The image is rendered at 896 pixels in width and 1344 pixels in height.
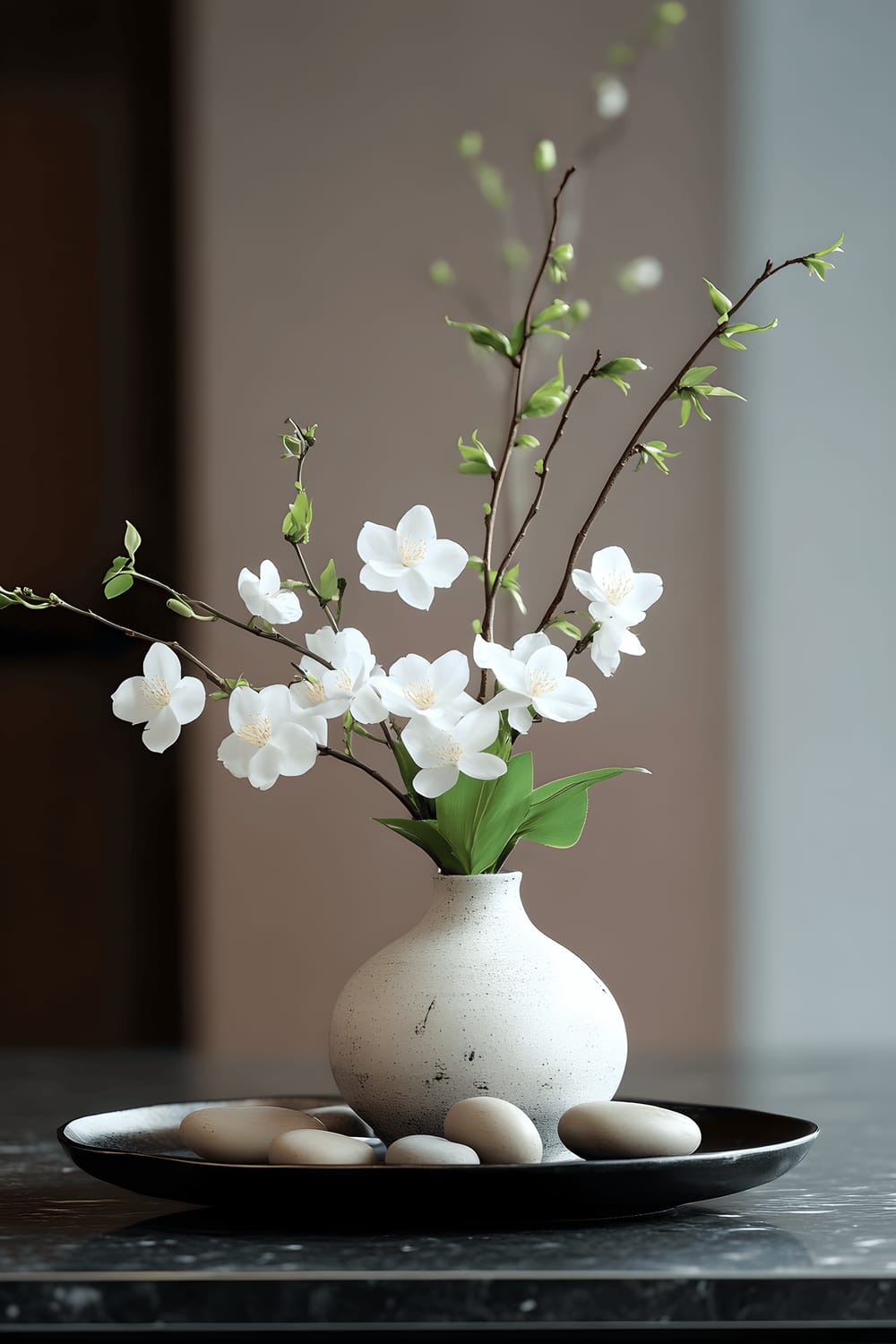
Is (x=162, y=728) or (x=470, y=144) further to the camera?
(x=470, y=144)

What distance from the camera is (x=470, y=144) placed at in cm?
226

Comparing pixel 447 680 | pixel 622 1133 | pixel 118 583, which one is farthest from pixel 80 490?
pixel 622 1133

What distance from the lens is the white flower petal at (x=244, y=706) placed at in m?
0.67

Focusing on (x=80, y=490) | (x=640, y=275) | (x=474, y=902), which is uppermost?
(x=640, y=275)

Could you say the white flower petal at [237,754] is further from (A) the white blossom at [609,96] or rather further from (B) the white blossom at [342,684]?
(A) the white blossom at [609,96]

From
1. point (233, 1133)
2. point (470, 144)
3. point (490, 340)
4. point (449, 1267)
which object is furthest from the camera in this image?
point (470, 144)

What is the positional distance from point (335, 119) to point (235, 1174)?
2140mm

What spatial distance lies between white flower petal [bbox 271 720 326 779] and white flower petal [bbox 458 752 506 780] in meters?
0.07

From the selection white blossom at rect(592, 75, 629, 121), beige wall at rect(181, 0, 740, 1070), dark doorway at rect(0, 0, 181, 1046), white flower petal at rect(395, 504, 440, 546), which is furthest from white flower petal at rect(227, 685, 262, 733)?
white blossom at rect(592, 75, 629, 121)

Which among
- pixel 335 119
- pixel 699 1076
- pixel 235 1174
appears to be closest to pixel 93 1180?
pixel 235 1174

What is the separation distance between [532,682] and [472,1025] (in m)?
0.15

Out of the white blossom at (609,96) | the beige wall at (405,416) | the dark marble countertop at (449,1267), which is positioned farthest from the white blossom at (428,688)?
the white blossom at (609,96)

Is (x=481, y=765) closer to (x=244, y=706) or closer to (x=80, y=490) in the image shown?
(x=244, y=706)

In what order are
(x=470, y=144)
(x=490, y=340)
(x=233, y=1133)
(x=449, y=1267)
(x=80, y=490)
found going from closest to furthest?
1. (x=449, y=1267)
2. (x=233, y=1133)
3. (x=490, y=340)
4. (x=470, y=144)
5. (x=80, y=490)
